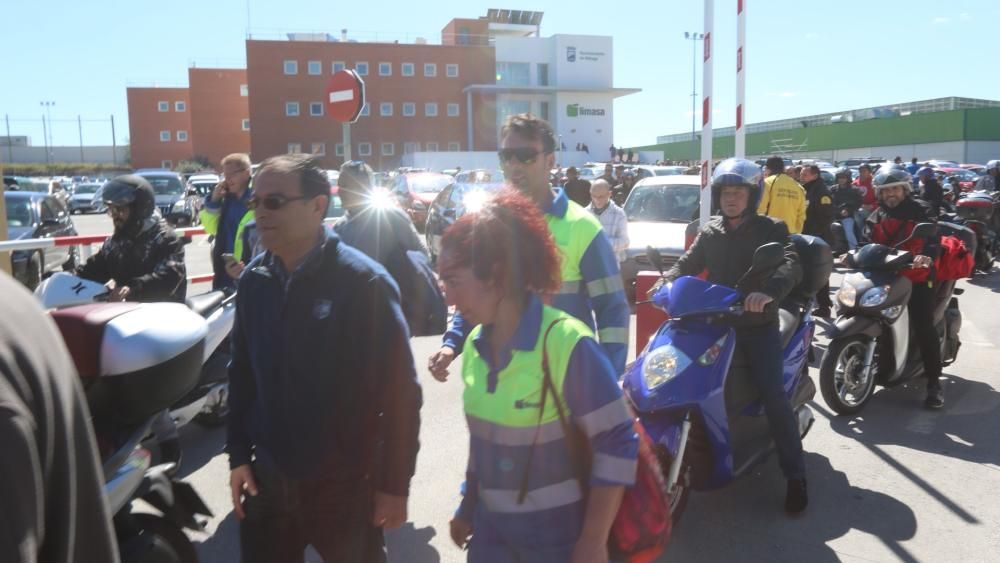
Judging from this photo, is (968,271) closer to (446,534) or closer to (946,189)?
(446,534)

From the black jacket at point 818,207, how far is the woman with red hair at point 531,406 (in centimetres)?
857

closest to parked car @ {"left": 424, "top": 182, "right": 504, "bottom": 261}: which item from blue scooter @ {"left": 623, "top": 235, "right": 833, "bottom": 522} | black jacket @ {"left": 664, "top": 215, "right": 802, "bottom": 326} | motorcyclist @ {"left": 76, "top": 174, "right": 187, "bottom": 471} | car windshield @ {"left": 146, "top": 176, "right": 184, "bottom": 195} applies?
motorcyclist @ {"left": 76, "top": 174, "right": 187, "bottom": 471}

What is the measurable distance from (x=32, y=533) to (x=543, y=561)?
131cm

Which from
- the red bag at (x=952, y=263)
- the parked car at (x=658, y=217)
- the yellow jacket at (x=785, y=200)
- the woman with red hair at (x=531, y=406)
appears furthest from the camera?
the parked car at (x=658, y=217)

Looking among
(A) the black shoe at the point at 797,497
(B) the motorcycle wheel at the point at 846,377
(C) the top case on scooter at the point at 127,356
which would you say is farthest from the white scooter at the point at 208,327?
(B) the motorcycle wheel at the point at 846,377

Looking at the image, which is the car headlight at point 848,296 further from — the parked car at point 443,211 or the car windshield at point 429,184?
the car windshield at point 429,184

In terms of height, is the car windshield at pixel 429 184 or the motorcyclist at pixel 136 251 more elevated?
the car windshield at pixel 429 184

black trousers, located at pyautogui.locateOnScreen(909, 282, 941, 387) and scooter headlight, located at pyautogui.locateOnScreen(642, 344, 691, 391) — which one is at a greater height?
scooter headlight, located at pyautogui.locateOnScreen(642, 344, 691, 391)

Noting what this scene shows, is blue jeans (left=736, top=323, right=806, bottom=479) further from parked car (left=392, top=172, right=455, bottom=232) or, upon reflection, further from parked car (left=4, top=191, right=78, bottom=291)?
parked car (left=392, top=172, right=455, bottom=232)

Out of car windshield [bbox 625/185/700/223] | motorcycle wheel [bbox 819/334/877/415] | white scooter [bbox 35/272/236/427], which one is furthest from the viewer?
car windshield [bbox 625/185/700/223]

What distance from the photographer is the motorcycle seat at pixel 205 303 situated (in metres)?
4.95

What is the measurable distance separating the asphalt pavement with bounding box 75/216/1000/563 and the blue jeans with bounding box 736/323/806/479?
41 cm

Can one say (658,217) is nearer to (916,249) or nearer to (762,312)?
(916,249)

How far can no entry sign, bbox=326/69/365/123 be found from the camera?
279 inches
